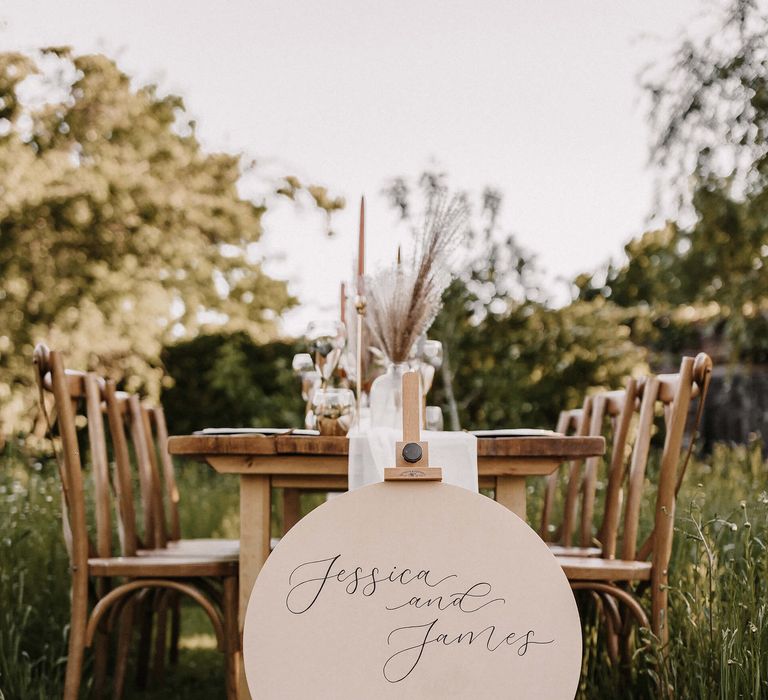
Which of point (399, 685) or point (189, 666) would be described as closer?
point (399, 685)

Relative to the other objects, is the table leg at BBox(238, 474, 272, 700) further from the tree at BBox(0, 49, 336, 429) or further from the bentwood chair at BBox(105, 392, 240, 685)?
the tree at BBox(0, 49, 336, 429)

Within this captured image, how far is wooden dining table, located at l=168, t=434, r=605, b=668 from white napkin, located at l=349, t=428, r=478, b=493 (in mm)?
134

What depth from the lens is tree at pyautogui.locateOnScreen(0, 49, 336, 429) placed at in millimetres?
7074

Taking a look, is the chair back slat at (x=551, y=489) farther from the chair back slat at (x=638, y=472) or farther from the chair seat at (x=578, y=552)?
the chair back slat at (x=638, y=472)

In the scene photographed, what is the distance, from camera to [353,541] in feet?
4.38

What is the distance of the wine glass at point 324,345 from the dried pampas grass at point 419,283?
211mm

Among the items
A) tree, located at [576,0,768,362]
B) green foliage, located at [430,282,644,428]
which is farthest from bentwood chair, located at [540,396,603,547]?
tree, located at [576,0,768,362]

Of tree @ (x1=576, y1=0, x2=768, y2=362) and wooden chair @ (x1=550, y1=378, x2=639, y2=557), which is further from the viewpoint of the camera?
tree @ (x1=576, y1=0, x2=768, y2=362)

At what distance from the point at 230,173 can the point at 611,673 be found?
7.21 metres

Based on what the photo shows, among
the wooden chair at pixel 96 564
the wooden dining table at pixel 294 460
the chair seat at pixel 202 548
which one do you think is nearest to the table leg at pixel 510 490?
the wooden dining table at pixel 294 460

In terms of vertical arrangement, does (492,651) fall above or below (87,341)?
below

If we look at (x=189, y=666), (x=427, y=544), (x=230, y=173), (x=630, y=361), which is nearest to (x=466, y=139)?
(x=630, y=361)

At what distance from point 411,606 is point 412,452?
23cm

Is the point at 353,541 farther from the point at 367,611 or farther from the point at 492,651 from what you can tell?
the point at 492,651
